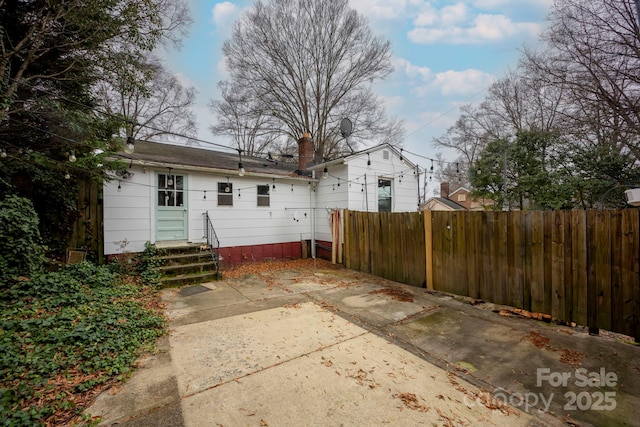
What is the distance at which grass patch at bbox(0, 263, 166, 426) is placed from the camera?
226cm

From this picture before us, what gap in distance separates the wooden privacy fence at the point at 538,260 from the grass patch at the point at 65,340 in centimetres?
539

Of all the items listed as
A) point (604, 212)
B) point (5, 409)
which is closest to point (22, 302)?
point (5, 409)

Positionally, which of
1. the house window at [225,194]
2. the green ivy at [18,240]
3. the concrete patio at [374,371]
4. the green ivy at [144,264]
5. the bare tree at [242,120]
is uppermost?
the bare tree at [242,120]

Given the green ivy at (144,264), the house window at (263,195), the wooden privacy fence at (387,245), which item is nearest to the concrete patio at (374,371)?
the wooden privacy fence at (387,245)

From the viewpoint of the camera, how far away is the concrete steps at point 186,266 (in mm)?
6375

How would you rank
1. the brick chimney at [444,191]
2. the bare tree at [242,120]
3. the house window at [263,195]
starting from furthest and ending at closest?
1. the brick chimney at [444,191]
2. the bare tree at [242,120]
3. the house window at [263,195]

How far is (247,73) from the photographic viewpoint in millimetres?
15016

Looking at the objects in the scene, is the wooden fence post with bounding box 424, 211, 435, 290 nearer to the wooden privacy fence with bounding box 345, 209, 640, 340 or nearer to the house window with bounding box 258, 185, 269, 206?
the wooden privacy fence with bounding box 345, 209, 640, 340

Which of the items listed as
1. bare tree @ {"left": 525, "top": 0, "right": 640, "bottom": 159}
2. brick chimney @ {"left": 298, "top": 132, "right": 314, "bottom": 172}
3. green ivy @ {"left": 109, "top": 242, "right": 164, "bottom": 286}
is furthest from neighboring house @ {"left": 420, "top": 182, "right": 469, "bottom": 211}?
green ivy @ {"left": 109, "top": 242, "right": 164, "bottom": 286}

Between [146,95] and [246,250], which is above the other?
[146,95]

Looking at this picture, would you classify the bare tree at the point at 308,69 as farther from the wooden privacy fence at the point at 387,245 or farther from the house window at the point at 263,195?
the wooden privacy fence at the point at 387,245

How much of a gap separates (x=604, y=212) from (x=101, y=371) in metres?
6.62

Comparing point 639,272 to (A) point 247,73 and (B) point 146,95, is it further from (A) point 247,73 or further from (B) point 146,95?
(A) point 247,73

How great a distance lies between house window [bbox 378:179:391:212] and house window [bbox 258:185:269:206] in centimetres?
448
